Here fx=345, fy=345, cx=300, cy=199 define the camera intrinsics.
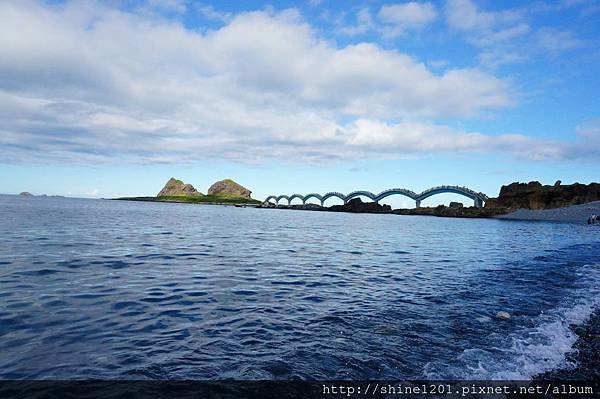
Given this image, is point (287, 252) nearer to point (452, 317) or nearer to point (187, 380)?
point (452, 317)

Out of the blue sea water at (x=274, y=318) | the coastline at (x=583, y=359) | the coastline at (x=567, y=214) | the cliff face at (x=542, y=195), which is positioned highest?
the cliff face at (x=542, y=195)

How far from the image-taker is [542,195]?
15712 cm

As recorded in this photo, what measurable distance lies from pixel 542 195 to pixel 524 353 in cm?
18061

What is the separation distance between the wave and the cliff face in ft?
553

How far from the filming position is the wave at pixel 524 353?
27.7 ft

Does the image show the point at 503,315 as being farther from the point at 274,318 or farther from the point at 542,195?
the point at 542,195

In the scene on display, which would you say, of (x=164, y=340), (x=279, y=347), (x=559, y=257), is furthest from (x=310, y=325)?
(x=559, y=257)

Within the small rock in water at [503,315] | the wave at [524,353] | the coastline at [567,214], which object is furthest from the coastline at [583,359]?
the coastline at [567,214]

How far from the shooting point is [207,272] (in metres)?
20.1

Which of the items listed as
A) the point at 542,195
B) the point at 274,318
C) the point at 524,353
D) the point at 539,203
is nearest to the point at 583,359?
the point at 524,353

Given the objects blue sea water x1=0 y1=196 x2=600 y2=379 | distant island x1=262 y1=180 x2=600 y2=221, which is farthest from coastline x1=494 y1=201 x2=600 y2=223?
blue sea water x1=0 y1=196 x2=600 y2=379

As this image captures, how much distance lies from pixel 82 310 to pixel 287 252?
19170mm

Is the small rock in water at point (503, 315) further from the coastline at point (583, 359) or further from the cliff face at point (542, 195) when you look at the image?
the cliff face at point (542, 195)

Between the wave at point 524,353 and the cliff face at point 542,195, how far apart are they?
168 m
